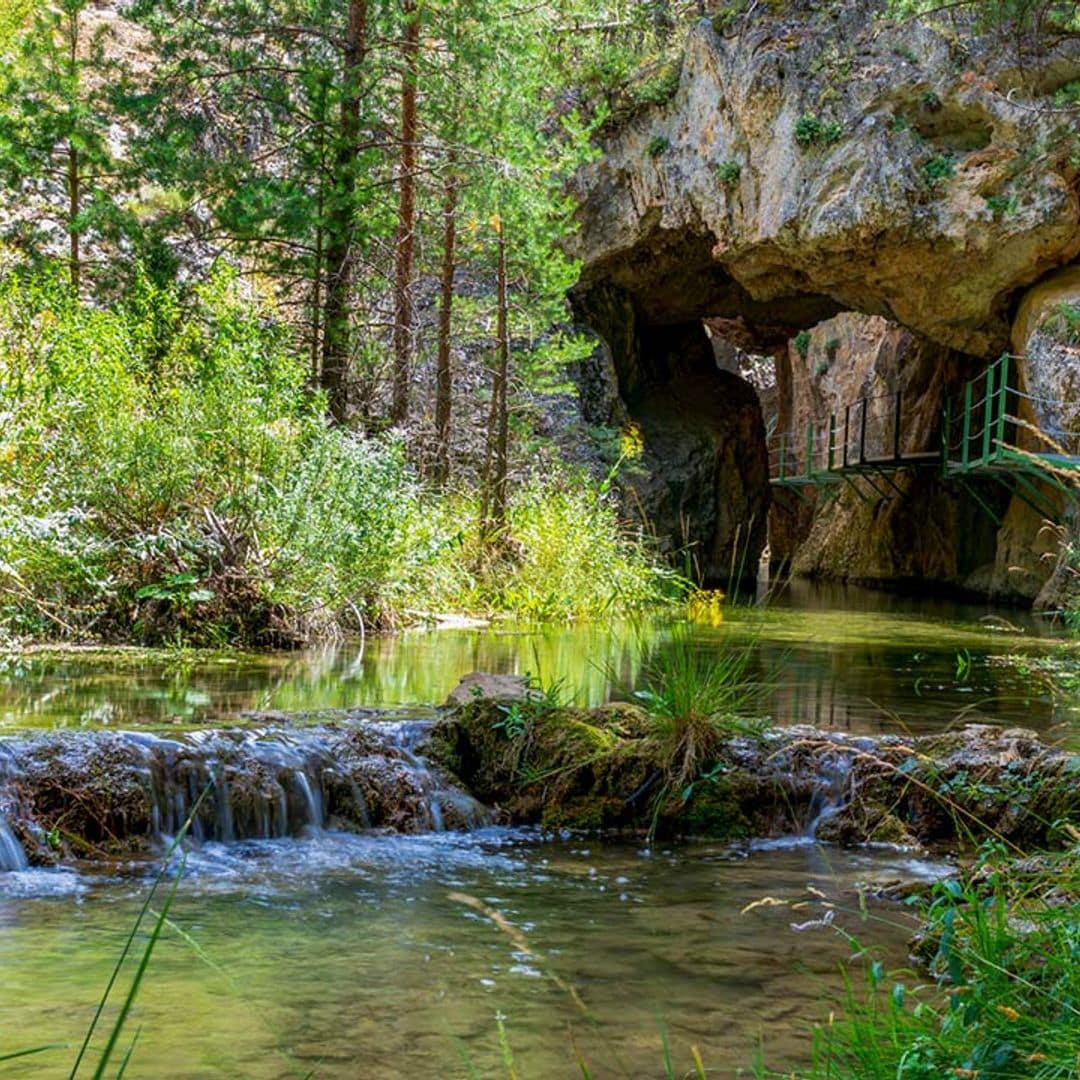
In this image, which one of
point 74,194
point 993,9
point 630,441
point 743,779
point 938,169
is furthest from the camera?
point 630,441

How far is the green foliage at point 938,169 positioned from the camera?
55.4 feet

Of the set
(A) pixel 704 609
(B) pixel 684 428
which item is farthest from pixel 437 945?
(B) pixel 684 428

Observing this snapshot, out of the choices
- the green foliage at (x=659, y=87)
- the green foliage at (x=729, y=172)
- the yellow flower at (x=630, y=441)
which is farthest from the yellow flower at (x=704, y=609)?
the green foliage at (x=659, y=87)

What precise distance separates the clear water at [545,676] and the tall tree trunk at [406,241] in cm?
338

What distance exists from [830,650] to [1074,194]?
7.65 m

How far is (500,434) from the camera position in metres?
15.7

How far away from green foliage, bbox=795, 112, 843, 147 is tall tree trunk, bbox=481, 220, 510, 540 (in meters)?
4.60

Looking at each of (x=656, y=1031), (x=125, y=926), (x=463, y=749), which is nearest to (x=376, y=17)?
(x=463, y=749)

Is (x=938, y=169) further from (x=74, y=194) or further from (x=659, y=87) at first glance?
(x=74, y=194)

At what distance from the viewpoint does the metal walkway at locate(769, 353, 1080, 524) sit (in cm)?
1578

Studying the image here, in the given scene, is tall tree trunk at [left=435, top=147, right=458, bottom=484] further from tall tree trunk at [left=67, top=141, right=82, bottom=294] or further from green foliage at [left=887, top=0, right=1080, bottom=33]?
green foliage at [left=887, top=0, right=1080, bottom=33]

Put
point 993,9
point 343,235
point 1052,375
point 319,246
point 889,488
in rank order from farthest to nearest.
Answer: point 889,488
point 1052,375
point 319,246
point 343,235
point 993,9

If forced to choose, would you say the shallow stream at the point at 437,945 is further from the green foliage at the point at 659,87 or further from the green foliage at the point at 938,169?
the green foliage at the point at 659,87

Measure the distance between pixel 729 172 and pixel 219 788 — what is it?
15232 mm
